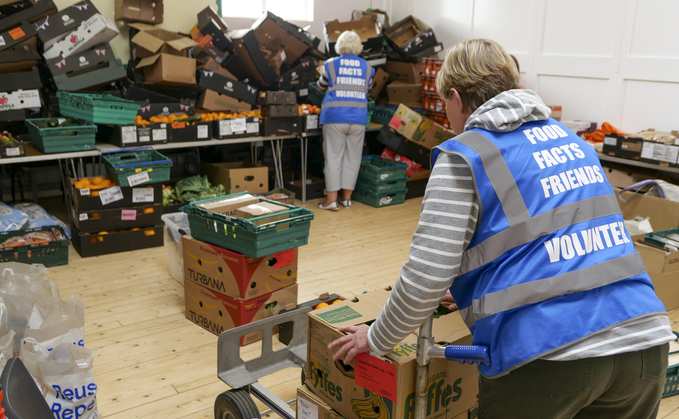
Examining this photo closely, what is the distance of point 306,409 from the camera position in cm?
193

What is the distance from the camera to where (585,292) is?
1.29 m

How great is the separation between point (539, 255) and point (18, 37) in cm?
497

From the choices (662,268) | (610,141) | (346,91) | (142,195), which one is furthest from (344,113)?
(662,268)

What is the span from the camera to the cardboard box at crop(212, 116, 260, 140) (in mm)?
5325

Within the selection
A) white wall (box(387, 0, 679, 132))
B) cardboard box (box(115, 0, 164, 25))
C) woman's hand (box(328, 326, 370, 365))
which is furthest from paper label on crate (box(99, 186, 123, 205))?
white wall (box(387, 0, 679, 132))

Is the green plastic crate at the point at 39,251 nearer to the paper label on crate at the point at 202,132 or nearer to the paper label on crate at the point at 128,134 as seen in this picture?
the paper label on crate at the point at 128,134

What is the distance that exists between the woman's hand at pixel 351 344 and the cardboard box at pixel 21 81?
171 inches

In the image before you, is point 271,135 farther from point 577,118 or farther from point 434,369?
point 434,369

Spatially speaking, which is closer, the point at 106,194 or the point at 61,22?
the point at 106,194

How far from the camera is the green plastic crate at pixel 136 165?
4285 millimetres

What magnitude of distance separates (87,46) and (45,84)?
634 millimetres

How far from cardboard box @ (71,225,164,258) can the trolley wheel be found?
8.44 ft

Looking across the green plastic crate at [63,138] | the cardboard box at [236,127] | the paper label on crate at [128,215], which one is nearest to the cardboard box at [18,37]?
the green plastic crate at [63,138]

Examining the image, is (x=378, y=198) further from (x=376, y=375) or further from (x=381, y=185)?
(x=376, y=375)
